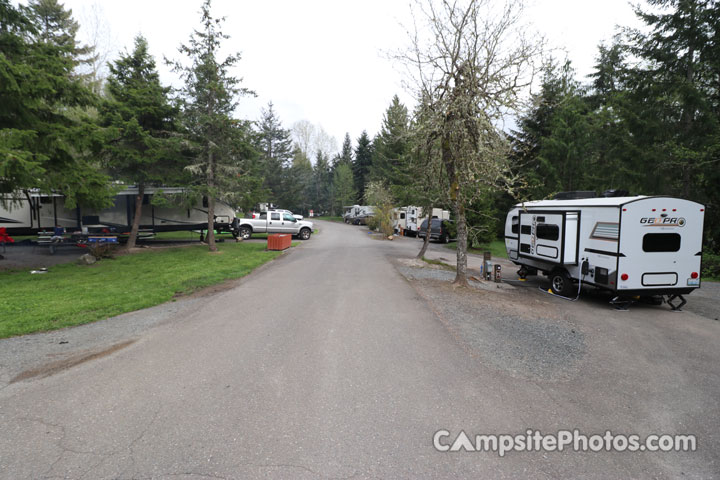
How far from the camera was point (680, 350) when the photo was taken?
612 centimetres

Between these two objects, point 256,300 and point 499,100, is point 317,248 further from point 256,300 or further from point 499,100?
point 499,100

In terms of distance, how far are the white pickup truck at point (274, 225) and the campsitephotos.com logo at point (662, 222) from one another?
2074 centimetres

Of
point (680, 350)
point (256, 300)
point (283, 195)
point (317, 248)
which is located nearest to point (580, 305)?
point (680, 350)

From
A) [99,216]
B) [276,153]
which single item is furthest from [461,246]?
[276,153]

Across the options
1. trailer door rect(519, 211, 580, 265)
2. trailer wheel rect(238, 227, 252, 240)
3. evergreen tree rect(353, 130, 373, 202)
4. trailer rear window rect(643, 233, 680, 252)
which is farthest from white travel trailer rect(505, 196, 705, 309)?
evergreen tree rect(353, 130, 373, 202)

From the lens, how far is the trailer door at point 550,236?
994cm

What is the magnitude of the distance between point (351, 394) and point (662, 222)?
356 inches

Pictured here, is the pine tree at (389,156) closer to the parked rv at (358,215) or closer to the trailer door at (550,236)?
the parked rv at (358,215)

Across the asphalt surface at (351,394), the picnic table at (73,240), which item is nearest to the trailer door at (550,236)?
the asphalt surface at (351,394)

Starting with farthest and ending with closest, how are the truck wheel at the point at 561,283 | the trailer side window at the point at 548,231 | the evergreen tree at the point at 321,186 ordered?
the evergreen tree at the point at 321,186 → the trailer side window at the point at 548,231 → the truck wheel at the point at 561,283

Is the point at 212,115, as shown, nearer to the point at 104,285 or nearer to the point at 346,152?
the point at 104,285

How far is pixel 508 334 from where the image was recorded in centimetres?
654

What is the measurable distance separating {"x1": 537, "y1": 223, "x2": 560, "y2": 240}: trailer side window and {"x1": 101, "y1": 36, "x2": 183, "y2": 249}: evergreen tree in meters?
15.4

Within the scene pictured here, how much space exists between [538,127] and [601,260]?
71.9ft
